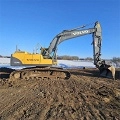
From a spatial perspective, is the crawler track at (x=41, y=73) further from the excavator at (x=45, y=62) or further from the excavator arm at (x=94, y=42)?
the excavator arm at (x=94, y=42)

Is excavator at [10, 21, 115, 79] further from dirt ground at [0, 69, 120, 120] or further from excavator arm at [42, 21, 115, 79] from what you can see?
dirt ground at [0, 69, 120, 120]

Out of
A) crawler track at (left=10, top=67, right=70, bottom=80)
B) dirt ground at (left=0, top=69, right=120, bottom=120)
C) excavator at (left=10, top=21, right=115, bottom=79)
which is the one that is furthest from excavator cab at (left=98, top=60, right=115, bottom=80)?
dirt ground at (left=0, top=69, right=120, bottom=120)

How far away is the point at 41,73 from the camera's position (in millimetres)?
14930

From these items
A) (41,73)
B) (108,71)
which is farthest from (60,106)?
(108,71)

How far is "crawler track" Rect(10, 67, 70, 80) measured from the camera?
572 inches

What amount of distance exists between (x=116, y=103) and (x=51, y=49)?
853cm

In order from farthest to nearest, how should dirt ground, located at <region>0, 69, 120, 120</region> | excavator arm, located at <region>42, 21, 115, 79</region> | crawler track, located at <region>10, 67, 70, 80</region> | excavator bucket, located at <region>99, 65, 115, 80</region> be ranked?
excavator bucket, located at <region>99, 65, 115, 80</region>
excavator arm, located at <region>42, 21, 115, 79</region>
crawler track, located at <region>10, 67, 70, 80</region>
dirt ground, located at <region>0, 69, 120, 120</region>

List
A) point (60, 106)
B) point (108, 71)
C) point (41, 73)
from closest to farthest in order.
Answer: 1. point (60, 106)
2. point (41, 73)
3. point (108, 71)

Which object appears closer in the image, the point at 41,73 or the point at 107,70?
the point at 41,73

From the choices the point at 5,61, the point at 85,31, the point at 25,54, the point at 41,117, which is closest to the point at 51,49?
the point at 25,54

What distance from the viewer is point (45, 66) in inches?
597

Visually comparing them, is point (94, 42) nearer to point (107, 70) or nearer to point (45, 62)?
point (107, 70)

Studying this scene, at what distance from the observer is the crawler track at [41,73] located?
14523 millimetres

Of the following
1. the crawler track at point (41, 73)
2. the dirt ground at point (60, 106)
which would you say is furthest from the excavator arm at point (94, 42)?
the dirt ground at point (60, 106)
